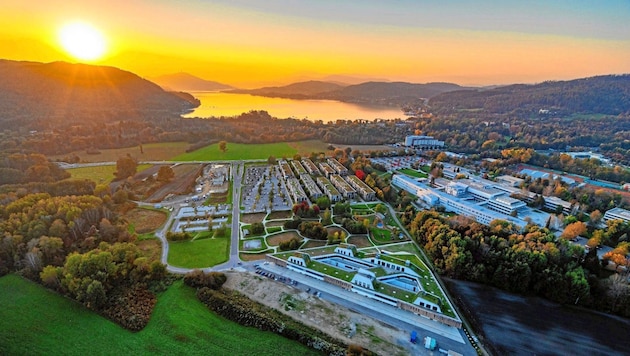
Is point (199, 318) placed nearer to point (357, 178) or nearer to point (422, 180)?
point (357, 178)

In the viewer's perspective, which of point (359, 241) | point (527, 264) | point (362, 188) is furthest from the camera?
point (362, 188)

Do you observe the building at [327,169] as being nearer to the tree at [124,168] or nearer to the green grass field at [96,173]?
the tree at [124,168]

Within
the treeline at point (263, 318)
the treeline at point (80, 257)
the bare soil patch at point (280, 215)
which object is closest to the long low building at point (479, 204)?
the bare soil patch at point (280, 215)

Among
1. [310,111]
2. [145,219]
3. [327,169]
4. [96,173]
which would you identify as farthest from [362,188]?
[310,111]

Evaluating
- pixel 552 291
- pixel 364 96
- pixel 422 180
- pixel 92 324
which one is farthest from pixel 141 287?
pixel 364 96

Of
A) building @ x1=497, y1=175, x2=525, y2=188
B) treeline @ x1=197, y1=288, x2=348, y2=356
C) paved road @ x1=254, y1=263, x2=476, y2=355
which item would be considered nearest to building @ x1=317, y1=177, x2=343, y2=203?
paved road @ x1=254, y1=263, x2=476, y2=355

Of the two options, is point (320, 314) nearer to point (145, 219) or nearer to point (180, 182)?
point (145, 219)

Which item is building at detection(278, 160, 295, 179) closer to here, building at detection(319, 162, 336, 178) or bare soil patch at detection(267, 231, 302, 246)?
building at detection(319, 162, 336, 178)
